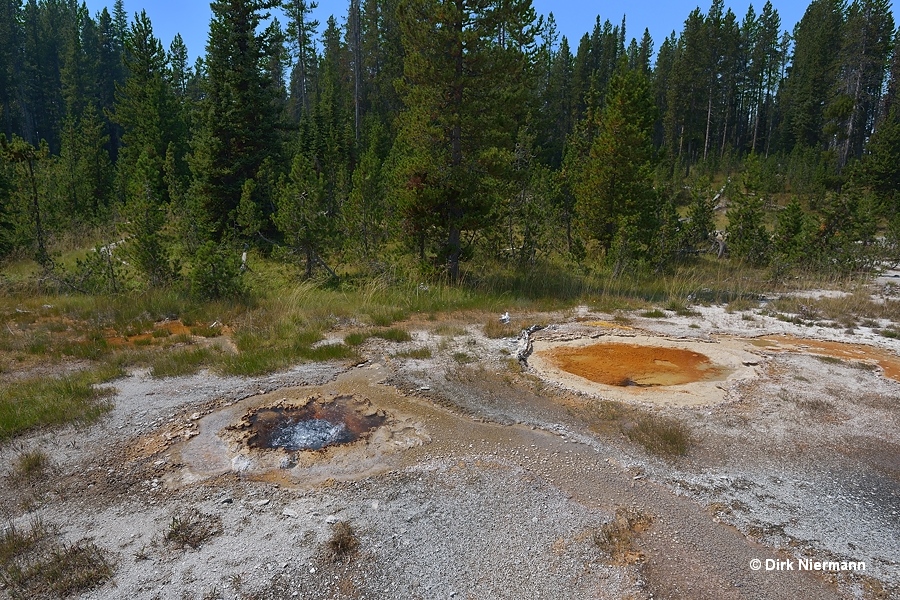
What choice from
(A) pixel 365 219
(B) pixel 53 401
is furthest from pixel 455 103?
(B) pixel 53 401

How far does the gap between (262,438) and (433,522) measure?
7.06 feet

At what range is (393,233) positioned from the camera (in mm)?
12750

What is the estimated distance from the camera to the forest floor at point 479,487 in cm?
326

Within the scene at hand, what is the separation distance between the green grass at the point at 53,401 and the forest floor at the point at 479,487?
0.66 feet

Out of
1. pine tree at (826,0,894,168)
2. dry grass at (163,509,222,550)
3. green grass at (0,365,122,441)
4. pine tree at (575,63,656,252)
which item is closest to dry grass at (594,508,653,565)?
dry grass at (163,509,222,550)

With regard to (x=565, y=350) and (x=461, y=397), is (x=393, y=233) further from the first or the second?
(x=461, y=397)

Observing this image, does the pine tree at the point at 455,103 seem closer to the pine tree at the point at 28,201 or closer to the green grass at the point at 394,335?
the green grass at the point at 394,335

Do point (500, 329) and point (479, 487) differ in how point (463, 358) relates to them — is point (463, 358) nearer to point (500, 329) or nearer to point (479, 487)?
point (500, 329)

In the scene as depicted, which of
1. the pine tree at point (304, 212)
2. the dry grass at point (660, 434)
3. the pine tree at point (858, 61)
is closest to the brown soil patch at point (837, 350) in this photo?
the dry grass at point (660, 434)

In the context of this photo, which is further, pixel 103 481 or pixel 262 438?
pixel 262 438

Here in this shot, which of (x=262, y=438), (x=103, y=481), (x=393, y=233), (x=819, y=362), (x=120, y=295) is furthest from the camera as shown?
(x=393, y=233)

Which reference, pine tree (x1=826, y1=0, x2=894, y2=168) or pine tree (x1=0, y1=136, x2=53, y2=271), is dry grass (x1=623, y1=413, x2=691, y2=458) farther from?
pine tree (x1=826, y1=0, x2=894, y2=168)

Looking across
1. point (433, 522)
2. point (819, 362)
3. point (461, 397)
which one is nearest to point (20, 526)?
point (433, 522)

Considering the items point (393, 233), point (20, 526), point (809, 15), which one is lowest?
point (20, 526)
